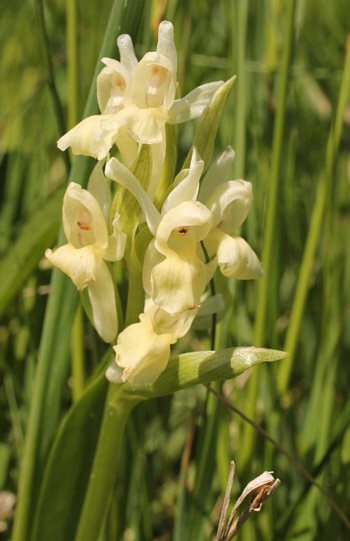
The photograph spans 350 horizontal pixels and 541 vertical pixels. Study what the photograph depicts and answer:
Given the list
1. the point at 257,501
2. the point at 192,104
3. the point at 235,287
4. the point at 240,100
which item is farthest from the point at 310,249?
the point at 257,501

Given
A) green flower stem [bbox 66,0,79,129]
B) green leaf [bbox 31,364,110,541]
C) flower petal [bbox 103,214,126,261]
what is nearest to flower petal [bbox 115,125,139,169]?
flower petal [bbox 103,214,126,261]

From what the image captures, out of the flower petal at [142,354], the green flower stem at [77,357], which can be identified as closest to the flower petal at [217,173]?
the flower petal at [142,354]

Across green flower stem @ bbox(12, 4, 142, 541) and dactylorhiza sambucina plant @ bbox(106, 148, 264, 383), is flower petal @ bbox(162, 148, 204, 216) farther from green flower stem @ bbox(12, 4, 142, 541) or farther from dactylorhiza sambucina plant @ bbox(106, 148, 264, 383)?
green flower stem @ bbox(12, 4, 142, 541)

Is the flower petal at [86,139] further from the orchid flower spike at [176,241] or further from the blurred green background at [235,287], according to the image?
the blurred green background at [235,287]

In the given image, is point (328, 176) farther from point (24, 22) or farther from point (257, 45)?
point (24, 22)

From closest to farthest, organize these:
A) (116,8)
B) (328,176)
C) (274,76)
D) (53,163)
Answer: (116,8), (328,176), (274,76), (53,163)

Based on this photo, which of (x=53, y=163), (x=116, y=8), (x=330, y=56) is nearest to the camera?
(x=116, y=8)

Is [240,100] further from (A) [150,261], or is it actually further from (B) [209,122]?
(A) [150,261]

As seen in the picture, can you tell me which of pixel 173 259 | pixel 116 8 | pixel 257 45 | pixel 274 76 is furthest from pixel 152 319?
pixel 257 45
